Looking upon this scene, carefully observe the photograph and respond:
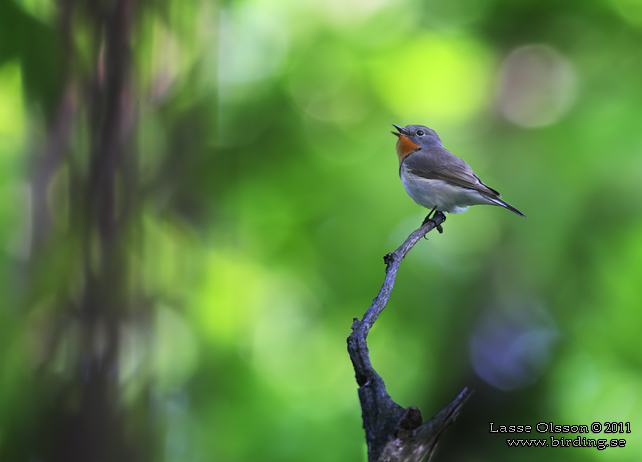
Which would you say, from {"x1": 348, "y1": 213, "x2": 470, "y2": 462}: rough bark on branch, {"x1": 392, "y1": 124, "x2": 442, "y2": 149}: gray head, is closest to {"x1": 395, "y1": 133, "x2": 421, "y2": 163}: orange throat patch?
{"x1": 392, "y1": 124, "x2": 442, "y2": 149}: gray head

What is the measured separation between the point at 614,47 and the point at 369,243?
360cm

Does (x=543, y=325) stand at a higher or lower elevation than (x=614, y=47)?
lower

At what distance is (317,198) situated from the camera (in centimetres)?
595

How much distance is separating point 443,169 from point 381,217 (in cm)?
175

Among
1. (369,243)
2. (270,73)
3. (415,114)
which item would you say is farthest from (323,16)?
(369,243)

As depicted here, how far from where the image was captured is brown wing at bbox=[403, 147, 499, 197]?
3830 millimetres

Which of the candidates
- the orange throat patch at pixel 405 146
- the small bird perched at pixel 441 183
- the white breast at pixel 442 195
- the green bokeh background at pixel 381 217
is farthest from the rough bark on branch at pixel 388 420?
the green bokeh background at pixel 381 217

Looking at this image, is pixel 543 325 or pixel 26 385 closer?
pixel 26 385

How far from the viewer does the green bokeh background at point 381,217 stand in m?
5.29

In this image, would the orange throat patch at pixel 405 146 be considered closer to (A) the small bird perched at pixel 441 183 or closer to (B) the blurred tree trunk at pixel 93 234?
(A) the small bird perched at pixel 441 183

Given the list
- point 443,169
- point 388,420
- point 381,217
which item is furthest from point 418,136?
point 388,420

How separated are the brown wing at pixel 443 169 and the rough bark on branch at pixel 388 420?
7.52 ft

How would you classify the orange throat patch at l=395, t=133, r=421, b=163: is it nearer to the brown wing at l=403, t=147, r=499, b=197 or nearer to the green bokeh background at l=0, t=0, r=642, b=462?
the brown wing at l=403, t=147, r=499, b=197

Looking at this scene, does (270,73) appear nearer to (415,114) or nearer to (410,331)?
(415,114)
